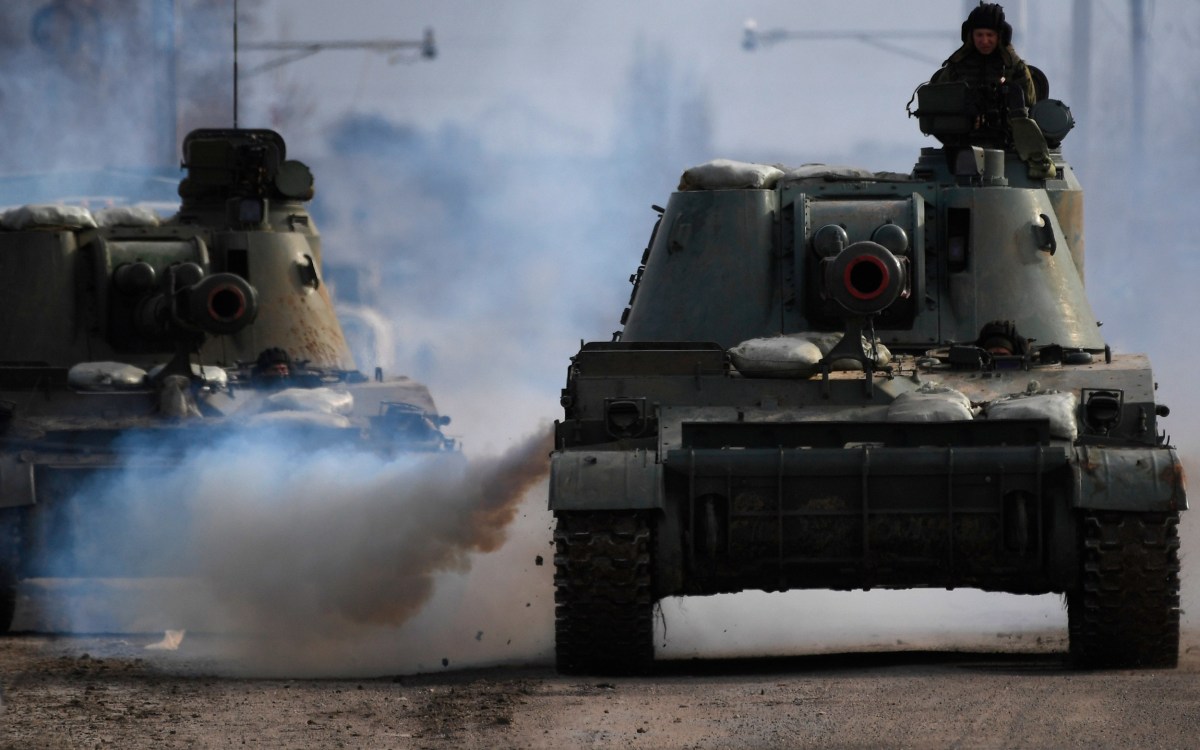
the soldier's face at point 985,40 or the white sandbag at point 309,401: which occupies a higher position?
the soldier's face at point 985,40

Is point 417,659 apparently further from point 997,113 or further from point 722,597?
point 997,113

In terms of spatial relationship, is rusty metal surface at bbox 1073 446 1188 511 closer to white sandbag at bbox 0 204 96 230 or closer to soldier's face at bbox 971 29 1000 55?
soldier's face at bbox 971 29 1000 55

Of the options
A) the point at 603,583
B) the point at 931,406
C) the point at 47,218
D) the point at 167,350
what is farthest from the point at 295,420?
the point at 931,406

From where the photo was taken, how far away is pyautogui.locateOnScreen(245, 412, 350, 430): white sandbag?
19.7 m

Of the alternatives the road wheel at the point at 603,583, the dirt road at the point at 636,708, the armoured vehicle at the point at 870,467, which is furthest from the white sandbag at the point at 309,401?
the road wheel at the point at 603,583

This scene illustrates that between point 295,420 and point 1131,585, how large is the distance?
7.53 metres

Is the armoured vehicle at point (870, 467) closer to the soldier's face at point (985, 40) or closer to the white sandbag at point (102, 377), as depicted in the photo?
the soldier's face at point (985, 40)

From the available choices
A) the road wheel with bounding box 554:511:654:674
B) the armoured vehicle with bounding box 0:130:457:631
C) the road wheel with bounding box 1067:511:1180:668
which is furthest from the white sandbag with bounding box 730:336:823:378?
the armoured vehicle with bounding box 0:130:457:631

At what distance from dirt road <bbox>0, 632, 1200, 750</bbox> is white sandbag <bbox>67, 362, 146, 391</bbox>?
486 cm

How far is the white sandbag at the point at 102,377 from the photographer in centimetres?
2012

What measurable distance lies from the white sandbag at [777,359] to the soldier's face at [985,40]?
3683 mm

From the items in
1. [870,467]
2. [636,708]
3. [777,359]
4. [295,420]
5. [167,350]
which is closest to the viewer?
[636,708]

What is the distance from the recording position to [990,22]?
60.2ft

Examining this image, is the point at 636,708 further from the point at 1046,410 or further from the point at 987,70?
the point at 987,70
